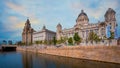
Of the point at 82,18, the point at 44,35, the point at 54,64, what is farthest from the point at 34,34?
the point at 54,64

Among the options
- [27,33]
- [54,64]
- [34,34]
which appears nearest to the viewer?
[54,64]

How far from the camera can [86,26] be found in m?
109

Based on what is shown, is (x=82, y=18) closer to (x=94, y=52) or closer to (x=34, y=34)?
(x=94, y=52)

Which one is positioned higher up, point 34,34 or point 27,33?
point 27,33

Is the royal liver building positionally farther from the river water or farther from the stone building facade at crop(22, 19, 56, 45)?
the river water

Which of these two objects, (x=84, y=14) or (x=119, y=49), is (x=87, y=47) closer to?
(x=119, y=49)

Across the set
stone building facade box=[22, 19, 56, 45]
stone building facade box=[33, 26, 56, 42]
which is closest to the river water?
stone building facade box=[33, 26, 56, 42]

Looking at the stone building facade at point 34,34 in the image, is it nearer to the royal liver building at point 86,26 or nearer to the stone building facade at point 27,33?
the stone building facade at point 27,33

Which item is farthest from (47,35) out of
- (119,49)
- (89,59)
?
(119,49)

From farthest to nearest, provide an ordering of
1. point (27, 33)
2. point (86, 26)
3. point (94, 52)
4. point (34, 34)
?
point (27, 33) < point (34, 34) < point (86, 26) < point (94, 52)

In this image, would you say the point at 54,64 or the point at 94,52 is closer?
the point at 54,64

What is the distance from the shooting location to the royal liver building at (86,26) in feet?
308

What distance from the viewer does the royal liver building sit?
308 ft

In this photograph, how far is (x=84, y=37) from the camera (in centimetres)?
10919
